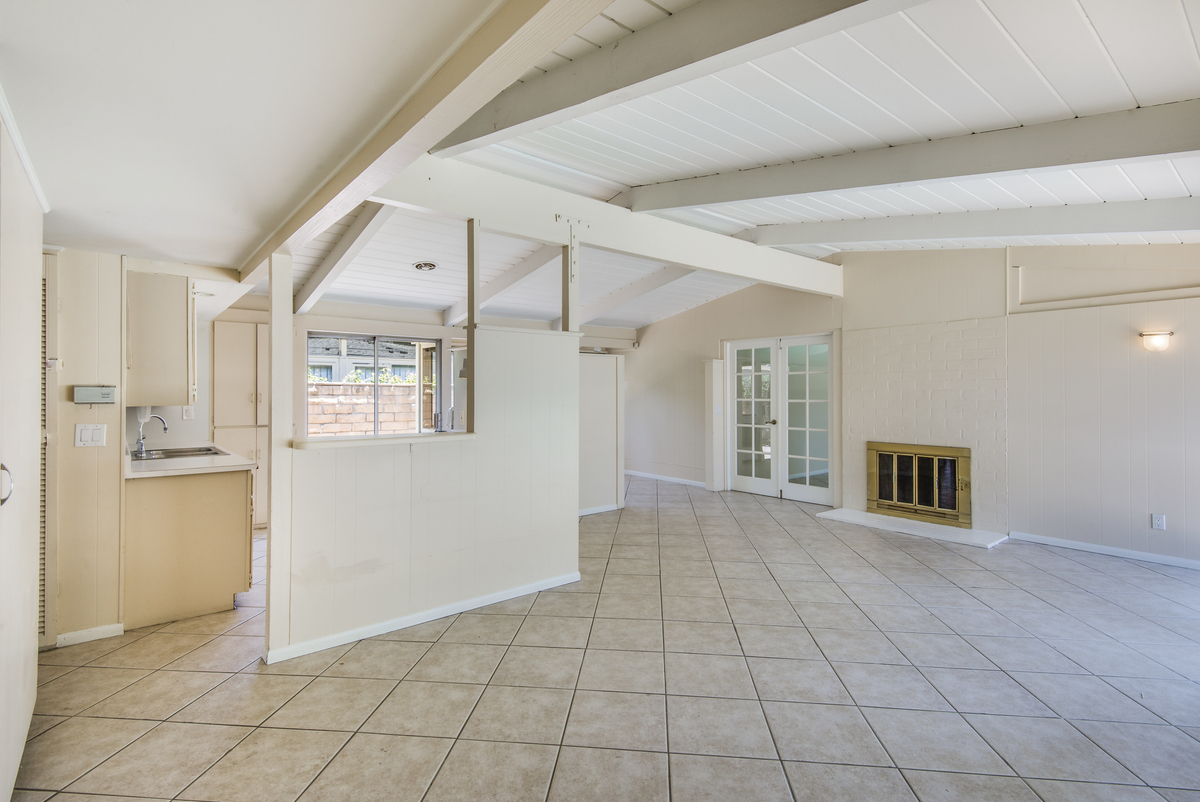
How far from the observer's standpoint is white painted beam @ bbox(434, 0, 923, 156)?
1648 millimetres

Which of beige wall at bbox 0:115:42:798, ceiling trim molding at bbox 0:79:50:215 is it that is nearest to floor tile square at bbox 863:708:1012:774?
beige wall at bbox 0:115:42:798

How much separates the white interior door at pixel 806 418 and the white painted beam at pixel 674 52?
4991mm

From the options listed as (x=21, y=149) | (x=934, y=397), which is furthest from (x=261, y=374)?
(x=934, y=397)

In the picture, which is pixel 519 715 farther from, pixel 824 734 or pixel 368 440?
pixel 368 440

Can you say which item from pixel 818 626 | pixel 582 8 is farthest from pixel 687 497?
pixel 582 8

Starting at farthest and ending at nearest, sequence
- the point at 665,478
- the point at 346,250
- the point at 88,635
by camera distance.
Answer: the point at 665,478 < the point at 346,250 < the point at 88,635

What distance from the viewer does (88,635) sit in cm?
300

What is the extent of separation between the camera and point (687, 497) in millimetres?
7055

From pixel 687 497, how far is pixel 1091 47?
570 centimetres

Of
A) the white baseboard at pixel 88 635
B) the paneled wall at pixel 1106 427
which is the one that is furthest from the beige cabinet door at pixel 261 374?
the paneled wall at pixel 1106 427

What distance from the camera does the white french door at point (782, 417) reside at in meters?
6.56

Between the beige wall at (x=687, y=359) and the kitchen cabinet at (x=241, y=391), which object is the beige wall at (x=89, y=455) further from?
the beige wall at (x=687, y=359)

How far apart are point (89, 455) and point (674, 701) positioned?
3304 mm

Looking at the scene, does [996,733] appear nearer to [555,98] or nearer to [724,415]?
[555,98]
